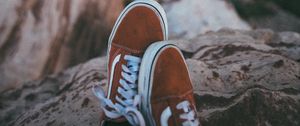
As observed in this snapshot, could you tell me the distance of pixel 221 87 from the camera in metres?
1.63

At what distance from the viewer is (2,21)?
194cm

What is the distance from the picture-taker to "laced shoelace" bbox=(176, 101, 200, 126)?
4.33ft

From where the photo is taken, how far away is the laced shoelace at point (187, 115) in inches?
51.9

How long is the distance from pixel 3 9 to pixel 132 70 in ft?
2.30

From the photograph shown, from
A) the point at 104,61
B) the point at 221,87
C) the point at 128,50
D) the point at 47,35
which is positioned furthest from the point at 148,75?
the point at 47,35

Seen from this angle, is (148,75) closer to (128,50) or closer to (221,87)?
(128,50)

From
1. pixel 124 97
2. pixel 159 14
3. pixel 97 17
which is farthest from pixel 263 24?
pixel 124 97

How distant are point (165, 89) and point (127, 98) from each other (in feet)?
0.39

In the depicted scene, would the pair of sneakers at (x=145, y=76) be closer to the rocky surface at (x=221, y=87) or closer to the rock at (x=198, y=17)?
the rocky surface at (x=221, y=87)

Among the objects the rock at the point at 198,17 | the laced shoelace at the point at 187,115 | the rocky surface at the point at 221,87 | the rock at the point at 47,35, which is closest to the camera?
the laced shoelace at the point at 187,115

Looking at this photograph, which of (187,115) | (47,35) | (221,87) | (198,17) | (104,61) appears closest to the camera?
(187,115)

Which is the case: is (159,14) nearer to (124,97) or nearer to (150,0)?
(150,0)

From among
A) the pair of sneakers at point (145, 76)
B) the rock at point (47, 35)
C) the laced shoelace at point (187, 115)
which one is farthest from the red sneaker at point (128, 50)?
the rock at point (47, 35)

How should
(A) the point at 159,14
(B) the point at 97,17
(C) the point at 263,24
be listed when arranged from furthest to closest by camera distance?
(C) the point at 263,24 → (B) the point at 97,17 → (A) the point at 159,14
